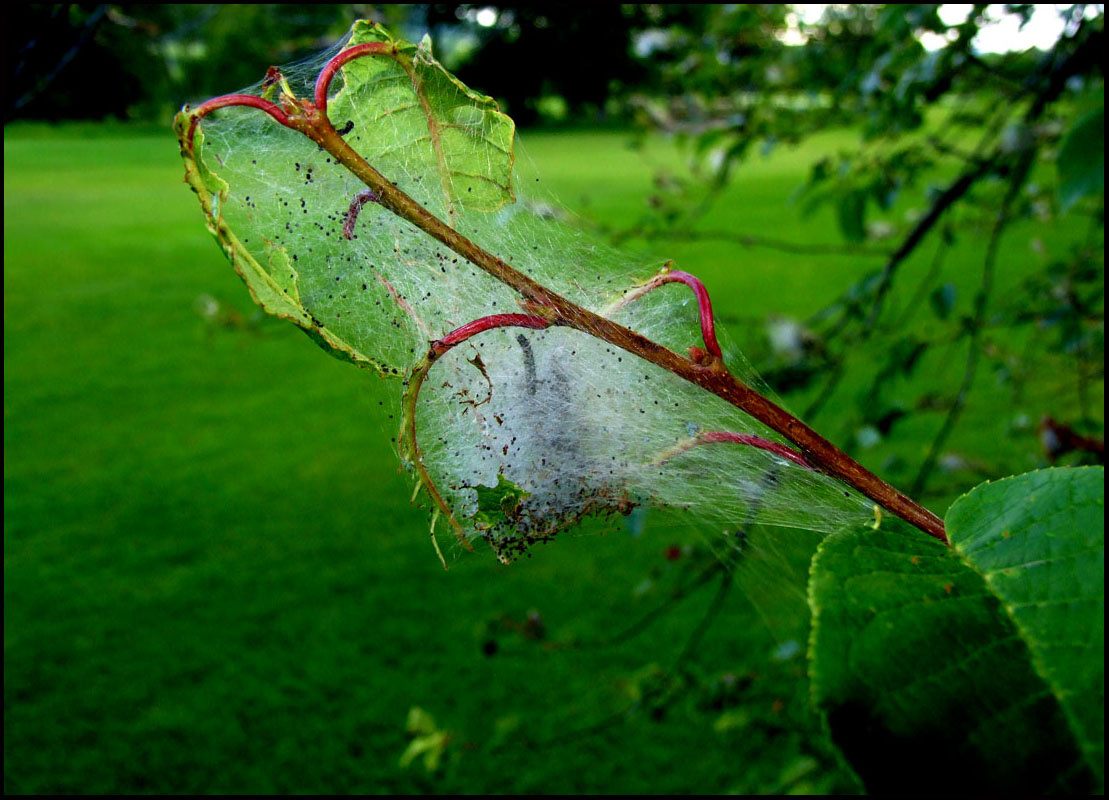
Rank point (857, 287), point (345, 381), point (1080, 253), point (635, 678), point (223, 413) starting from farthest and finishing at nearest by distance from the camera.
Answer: point (345, 381) < point (223, 413) < point (1080, 253) < point (635, 678) < point (857, 287)

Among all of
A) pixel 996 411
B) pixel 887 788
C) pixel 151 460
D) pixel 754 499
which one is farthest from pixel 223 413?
pixel 887 788

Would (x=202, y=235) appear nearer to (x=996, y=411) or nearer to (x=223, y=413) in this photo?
(x=223, y=413)

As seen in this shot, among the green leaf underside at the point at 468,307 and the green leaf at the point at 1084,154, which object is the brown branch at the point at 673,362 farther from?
the green leaf at the point at 1084,154

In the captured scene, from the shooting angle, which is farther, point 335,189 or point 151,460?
point 151,460

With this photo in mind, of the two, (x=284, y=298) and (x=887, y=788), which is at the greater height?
(x=284, y=298)

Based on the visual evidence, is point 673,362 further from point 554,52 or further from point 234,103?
point 554,52

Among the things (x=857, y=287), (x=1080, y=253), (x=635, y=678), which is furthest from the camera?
(x=1080, y=253)

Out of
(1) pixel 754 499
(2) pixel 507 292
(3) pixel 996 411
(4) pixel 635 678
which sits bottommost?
(3) pixel 996 411

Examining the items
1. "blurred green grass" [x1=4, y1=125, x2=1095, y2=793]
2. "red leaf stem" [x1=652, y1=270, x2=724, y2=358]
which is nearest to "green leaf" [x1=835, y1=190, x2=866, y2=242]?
"blurred green grass" [x1=4, y1=125, x2=1095, y2=793]
